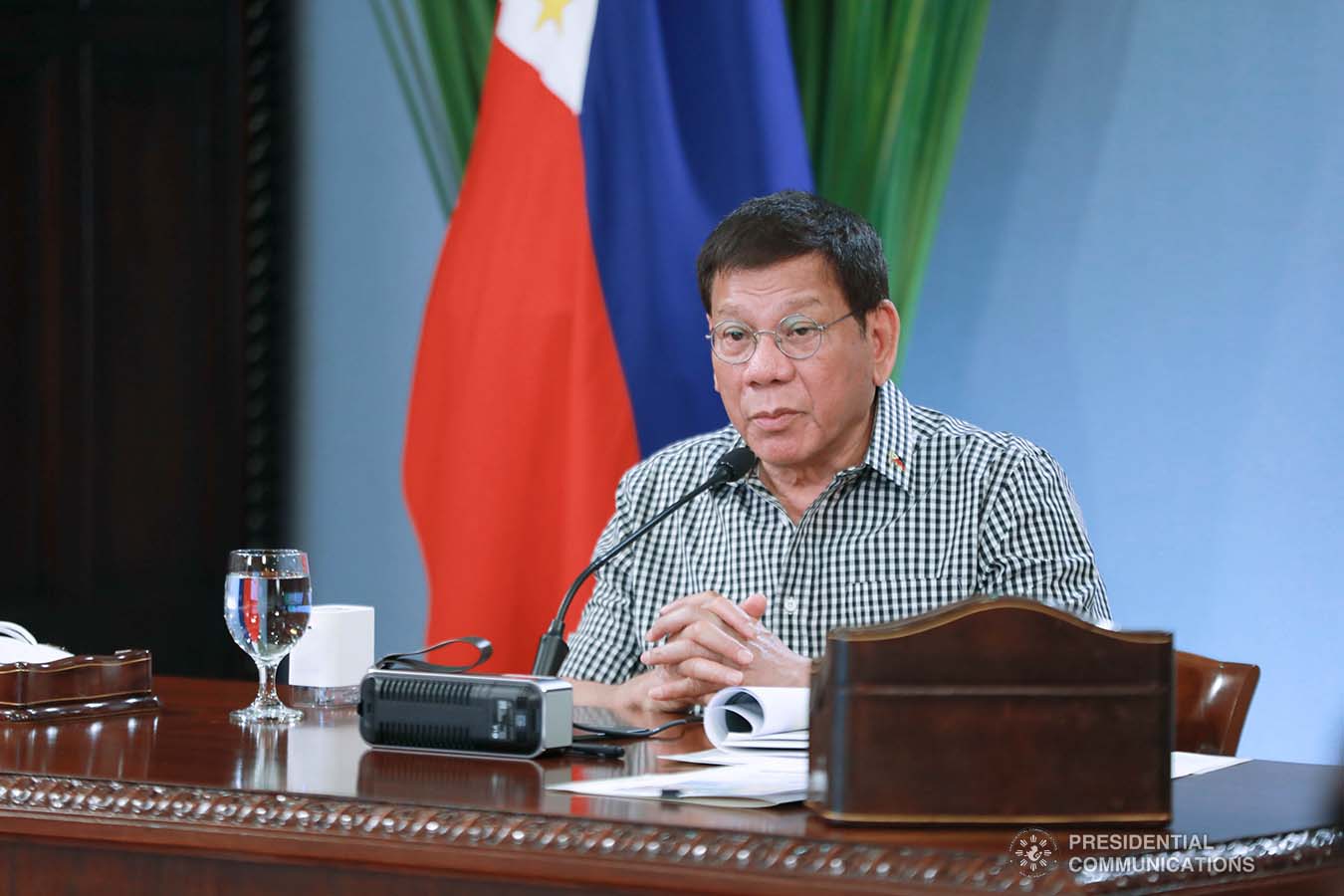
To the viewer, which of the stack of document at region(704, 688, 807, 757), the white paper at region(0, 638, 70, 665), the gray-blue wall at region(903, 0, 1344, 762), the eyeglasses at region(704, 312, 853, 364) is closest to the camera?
the stack of document at region(704, 688, 807, 757)

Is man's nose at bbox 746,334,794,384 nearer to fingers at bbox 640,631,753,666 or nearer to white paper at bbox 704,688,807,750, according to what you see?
fingers at bbox 640,631,753,666

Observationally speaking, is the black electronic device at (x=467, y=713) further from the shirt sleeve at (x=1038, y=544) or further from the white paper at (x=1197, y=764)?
the shirt sleeve at (x=1038, y=544)

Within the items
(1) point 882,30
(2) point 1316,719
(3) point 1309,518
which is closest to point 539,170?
(1) point 882,30

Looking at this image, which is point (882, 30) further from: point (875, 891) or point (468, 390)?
point (875, 891)

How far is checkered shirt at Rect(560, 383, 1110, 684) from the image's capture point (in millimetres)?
2139

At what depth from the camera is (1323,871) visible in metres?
1.04

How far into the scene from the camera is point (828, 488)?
7.39ft

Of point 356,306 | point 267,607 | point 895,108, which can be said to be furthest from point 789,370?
point 356,306

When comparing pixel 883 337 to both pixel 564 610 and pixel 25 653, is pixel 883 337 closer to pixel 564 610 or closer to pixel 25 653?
pixel 564 610

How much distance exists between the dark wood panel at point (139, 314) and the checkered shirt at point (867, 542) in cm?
136

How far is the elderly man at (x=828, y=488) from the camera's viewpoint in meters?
2.16

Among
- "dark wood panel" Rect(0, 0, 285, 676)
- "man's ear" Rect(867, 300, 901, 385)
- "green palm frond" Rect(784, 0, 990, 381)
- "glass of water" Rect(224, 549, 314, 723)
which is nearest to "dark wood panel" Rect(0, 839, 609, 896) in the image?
"glass of water" Rect(224, 549, 314, 723)

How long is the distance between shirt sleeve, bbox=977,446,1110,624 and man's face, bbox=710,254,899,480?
26 centimetres

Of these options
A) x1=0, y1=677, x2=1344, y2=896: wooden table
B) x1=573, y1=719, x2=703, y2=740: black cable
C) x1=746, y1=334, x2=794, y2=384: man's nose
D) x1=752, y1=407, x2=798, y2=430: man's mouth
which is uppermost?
x1=746, y1=334, x2=794, y2=384: man's nose
